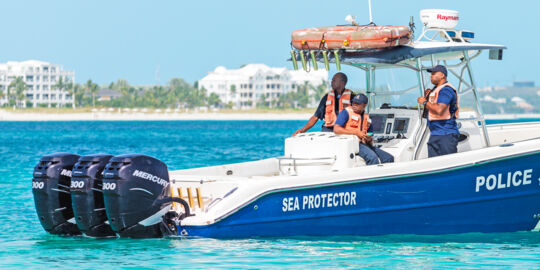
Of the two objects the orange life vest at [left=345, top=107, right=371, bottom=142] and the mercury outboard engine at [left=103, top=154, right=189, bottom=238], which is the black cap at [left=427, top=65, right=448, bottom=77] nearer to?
the orange life vest at [left=345, top=107, right=371, bottom=142]

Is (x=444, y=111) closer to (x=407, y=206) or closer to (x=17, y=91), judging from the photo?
(x=407, y=206)

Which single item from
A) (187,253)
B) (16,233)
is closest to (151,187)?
(187,253)

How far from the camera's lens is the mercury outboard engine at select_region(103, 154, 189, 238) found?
9078 mm

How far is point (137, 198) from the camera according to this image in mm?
9109

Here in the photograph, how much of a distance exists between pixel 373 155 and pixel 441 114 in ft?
2.67

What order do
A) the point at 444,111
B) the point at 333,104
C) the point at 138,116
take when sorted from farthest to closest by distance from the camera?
1. the point at 138,116
2. the point at 333,104
3. the point at 444,111

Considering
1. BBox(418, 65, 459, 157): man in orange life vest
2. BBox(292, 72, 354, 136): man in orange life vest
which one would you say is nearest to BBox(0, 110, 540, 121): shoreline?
BBox(292, 72, 354, 136): man in orange life vest

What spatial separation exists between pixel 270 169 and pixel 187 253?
2.61 meters

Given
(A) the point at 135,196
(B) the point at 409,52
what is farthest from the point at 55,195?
(B) the point at 409,52

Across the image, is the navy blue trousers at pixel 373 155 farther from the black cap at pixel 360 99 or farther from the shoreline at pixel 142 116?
the shoreline at pixel 142 116

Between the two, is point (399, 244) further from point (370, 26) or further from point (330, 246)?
point (370, 26)

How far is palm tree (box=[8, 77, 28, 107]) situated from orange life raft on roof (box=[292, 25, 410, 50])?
17188 centimetres

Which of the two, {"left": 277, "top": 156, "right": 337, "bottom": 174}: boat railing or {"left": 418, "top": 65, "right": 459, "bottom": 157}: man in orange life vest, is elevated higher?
{"left": 418, "top": 65, "right": 459, "bottom": 157}: man in orange life vest

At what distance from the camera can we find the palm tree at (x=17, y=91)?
581 feet
